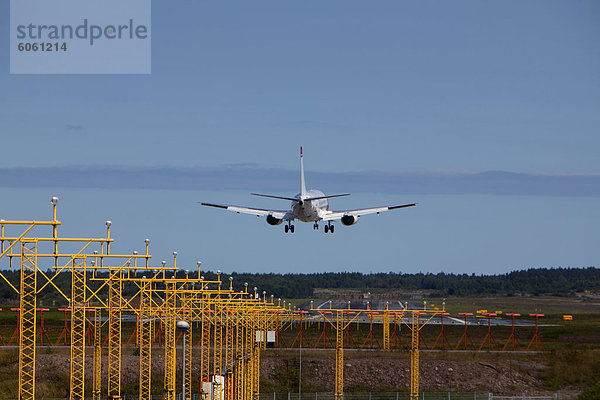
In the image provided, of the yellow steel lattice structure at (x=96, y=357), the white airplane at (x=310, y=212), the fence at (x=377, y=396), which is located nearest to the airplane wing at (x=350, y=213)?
the white airplane at (x=310, y=212)

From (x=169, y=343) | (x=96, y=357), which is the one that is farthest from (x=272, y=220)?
(x=96, y=357)

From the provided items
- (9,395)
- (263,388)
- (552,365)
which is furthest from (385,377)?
(9,395)

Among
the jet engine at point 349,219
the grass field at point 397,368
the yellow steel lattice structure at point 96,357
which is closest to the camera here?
the yellow steel lattice structure at point 96,357

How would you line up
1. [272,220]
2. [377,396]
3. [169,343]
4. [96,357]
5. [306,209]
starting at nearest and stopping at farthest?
1. [96,357]
2. [169,343]
3. [306,209]
4. [377,396]
5. [272,220]

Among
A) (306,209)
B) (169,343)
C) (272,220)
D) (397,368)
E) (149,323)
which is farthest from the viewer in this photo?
(397,368)

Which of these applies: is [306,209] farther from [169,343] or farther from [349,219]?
[169,343]

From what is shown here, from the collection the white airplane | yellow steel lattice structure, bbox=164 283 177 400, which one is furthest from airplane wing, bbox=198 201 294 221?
yellow steel lattice structure, bbox=164 283 177 400

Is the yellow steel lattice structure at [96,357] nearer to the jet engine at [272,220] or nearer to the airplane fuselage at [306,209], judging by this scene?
the airplane fuselage at [306,209]

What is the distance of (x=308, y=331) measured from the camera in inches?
5059

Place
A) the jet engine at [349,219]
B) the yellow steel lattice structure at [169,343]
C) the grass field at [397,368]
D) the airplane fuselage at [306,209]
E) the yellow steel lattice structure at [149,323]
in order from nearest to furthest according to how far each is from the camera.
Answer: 1. the yellow steel lattice structure at [149,323]
2. the yellow steel lattice structure at [169,343]
3. the airplane fuselage at [306,209]
4. the jet engine at [349,219]
5. the grass field at [397,368]

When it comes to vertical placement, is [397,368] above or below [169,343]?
below

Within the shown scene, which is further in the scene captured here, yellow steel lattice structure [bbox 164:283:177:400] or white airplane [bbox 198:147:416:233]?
white airplane [bbox 198:147:416:233]

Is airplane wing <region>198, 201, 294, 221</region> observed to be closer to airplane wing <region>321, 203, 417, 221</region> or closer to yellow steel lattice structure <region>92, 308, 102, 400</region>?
airplane wing <region>321, 203, 417, 221</region>

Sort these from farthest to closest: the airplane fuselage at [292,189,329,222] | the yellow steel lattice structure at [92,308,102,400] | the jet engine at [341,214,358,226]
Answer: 1. the jet engine at [341,214,358,226]
2. the airplane fuselage at [292,189,329,222]
3. the yellow steel lattice structure at [92,308,102,400]
